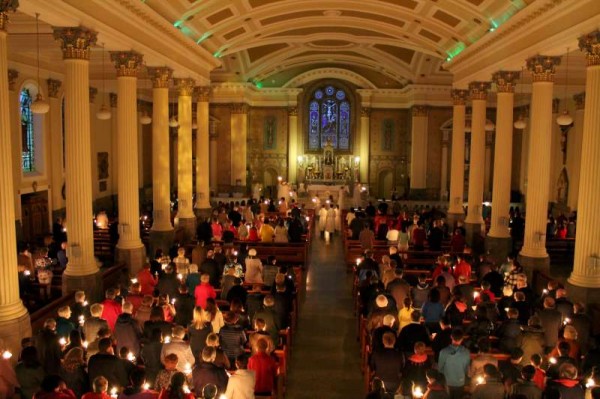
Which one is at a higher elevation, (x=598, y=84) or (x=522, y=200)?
(x=598, y=84)

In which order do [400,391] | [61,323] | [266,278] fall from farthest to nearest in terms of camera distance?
1. [266,278]
2. [61,323]
3. [400,391]

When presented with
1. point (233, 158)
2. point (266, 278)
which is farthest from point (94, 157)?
point (266, 278)

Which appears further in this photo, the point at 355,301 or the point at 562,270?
the point at 562,270

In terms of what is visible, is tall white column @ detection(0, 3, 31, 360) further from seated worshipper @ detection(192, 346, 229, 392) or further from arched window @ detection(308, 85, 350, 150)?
arched window @ detection(308, 85, 350, 150)

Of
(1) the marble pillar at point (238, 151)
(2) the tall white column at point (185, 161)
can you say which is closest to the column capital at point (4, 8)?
(2) the tall white column at point (185, 161)

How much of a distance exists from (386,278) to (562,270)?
1004 cm

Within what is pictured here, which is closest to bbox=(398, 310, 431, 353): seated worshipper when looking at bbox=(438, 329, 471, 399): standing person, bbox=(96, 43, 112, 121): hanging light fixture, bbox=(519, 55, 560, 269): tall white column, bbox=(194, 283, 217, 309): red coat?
bbox=(438, 329, 471, 399): standing person

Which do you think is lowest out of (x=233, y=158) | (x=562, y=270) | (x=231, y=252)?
(x=562, y=270)

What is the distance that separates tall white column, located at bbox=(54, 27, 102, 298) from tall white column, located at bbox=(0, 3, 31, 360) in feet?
11.1

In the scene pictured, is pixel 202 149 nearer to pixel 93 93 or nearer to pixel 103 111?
pixel 93 93

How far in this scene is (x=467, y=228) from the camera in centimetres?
2411

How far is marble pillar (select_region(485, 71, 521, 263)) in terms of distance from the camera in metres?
20.5

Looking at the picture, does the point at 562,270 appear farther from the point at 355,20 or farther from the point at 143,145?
the point at 143,145

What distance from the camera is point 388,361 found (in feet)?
30.1
